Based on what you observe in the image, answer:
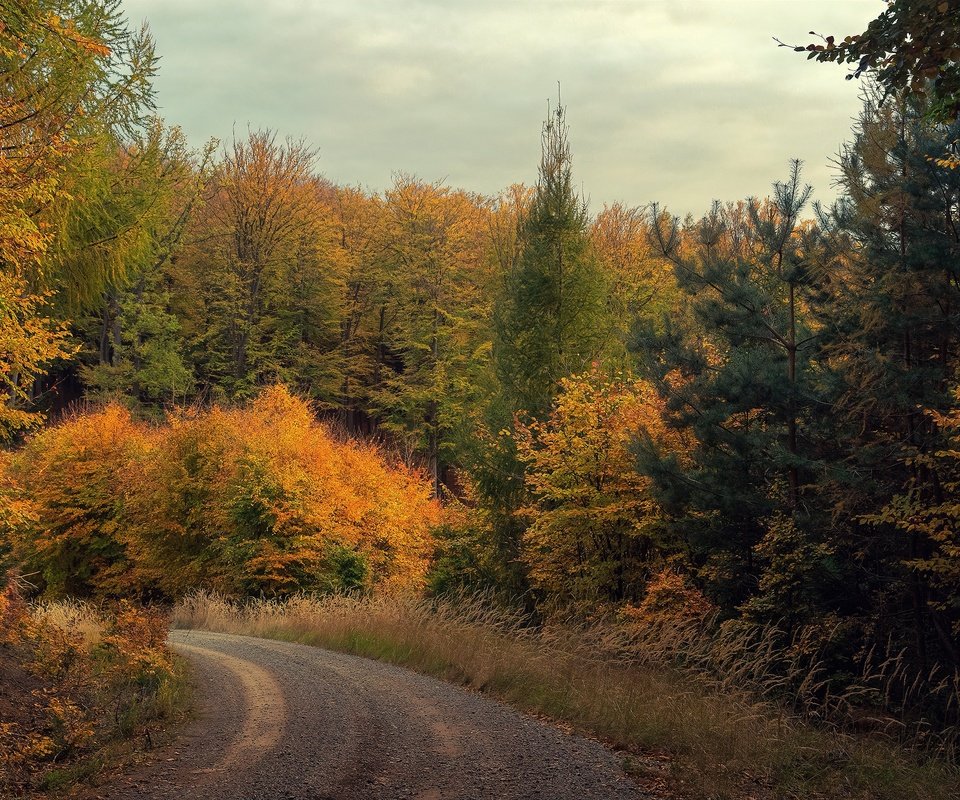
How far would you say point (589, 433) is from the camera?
1727 cm

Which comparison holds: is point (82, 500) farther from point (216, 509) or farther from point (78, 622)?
point (78, 622)

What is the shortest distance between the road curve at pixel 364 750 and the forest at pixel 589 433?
128 inches

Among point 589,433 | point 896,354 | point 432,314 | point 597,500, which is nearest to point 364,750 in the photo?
point 896,354

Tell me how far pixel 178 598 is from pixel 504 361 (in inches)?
532

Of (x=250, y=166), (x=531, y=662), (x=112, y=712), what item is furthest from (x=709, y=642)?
(x=250, y=166)

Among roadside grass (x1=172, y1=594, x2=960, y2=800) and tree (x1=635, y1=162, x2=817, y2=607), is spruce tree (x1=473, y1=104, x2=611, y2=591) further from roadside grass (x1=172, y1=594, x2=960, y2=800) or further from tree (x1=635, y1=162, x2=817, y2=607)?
tree (x1=635, y1=162, x2=817, y2=607)

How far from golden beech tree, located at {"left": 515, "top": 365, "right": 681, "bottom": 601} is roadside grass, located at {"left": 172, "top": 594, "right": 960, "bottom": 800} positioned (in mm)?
2581

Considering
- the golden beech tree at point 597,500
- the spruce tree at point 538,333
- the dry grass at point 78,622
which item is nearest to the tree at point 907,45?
the golden beech tree at point 597,500

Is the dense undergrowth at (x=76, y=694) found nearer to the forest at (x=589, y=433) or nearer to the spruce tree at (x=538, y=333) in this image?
the forest at (x=589, y=433)

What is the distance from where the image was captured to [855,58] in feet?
20.4

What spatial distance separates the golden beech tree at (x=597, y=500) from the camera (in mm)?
16641

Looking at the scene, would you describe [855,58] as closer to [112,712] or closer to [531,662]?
[531,662]

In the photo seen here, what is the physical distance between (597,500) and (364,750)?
1032 centimetres

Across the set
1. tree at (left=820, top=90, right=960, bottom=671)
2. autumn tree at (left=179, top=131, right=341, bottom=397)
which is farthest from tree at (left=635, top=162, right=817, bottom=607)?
autumn tree at (left=179, top=131, right=341, bottom=397)
